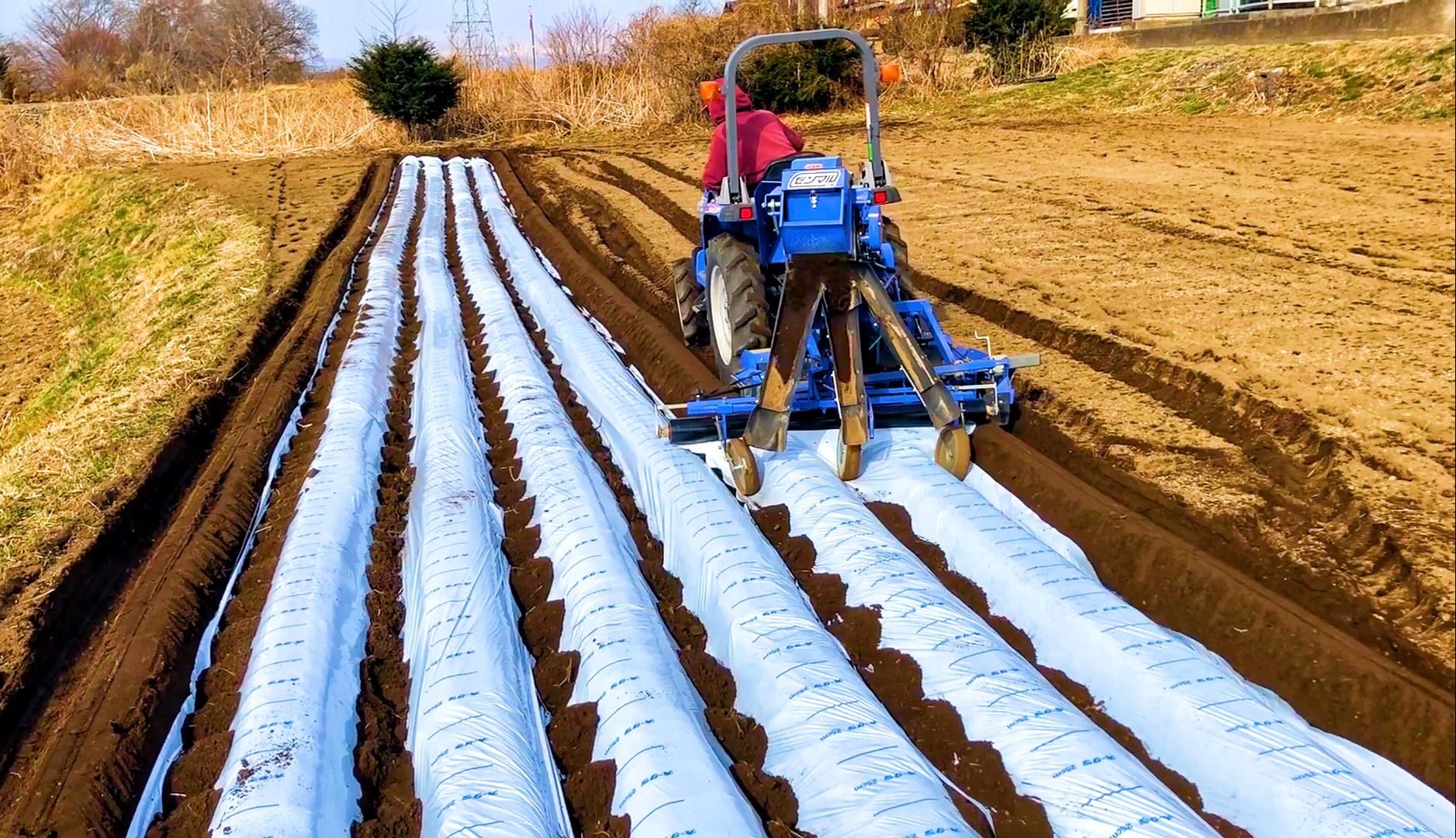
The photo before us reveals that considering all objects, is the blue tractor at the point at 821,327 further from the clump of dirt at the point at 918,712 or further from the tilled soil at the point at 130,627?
the tilled soil at the point at 130,627

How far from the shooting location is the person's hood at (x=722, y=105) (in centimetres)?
540

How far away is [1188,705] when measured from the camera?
301 centimetres

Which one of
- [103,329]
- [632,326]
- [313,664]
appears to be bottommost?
[313,664]

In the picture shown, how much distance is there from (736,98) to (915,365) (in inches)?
73.8

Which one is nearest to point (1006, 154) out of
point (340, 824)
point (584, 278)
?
point (584, 278)

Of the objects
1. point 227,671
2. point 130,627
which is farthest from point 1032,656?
point 130,627

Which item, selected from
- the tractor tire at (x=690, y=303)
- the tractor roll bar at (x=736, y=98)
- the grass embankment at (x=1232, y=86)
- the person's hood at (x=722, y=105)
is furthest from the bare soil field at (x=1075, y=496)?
the person's hood at (x=722, y=105)

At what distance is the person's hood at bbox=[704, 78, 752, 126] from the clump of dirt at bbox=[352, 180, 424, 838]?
→ 97.4 inches

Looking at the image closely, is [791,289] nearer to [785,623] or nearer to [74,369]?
[785,623]

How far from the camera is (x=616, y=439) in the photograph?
5.70 metres

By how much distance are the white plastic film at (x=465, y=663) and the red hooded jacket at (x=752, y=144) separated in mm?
2047

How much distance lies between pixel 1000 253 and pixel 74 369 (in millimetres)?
8723

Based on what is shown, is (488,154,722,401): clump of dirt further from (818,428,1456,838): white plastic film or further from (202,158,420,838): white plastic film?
(818,428,1456,838): white plastic film

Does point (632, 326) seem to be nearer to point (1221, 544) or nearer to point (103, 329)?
point (1221, 544)
